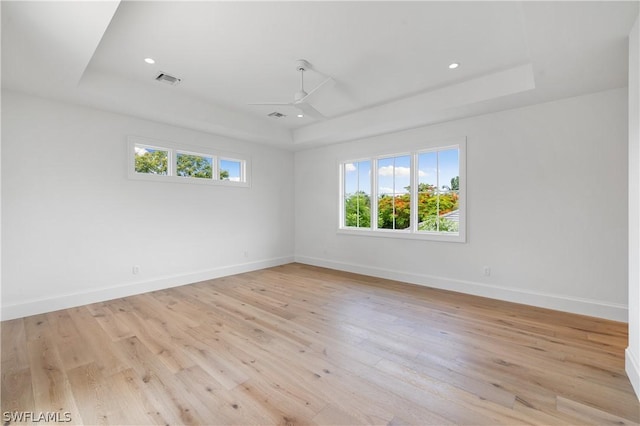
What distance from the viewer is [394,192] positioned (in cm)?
527

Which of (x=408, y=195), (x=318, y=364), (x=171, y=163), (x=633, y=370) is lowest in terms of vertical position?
(x=318, y=364)

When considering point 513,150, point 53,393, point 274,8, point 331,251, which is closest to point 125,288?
point 53,393

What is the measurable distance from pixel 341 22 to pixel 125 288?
454 centimetres

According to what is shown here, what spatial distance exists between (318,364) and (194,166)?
164 inches

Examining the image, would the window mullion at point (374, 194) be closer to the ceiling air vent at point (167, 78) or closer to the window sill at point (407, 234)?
the window sill at point (407, 234)

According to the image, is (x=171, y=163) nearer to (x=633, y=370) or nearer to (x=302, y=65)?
Result: (x=302, y=65)

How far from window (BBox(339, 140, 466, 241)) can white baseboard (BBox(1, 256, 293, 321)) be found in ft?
8.59

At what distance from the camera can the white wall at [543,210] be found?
333cm

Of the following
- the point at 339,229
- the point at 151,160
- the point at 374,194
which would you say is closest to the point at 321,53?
the point at 374,194

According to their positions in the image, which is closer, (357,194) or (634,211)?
(634,211)

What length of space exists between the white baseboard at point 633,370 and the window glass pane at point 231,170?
5.73m

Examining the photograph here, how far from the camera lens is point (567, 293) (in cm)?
357

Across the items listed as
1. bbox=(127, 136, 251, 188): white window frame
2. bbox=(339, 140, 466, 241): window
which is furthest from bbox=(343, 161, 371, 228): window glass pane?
bbox=(127, 136, 251, 188): white window frame

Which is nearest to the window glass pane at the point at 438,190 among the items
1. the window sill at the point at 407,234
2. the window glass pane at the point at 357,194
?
the window sill at the point at 407,234
